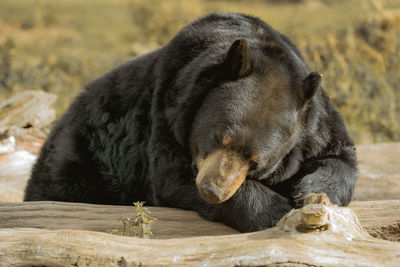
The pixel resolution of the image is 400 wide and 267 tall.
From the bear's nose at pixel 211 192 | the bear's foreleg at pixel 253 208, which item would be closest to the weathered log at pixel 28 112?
the bear's foreleg at pixel 253 208

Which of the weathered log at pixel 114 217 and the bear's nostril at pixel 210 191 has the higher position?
the bear's nostril at pixel 210 191

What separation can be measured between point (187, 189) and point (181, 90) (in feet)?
2.47

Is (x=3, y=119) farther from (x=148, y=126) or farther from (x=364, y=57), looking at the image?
(x=364, y=57)

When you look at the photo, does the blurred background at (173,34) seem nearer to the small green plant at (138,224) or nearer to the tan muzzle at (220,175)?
the small green plant at (138,224)

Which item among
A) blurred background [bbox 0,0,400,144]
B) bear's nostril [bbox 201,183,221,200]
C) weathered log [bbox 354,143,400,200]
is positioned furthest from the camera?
blurred background [bbox 0,0,400,144]

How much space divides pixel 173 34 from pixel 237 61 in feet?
42.7

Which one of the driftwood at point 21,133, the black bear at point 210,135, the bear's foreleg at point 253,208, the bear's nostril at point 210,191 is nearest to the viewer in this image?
Answer: the bear's nostril at point 210,191

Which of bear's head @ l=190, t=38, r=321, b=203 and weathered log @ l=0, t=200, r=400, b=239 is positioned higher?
bear's head @ l=190, t=38, r=321, b=203

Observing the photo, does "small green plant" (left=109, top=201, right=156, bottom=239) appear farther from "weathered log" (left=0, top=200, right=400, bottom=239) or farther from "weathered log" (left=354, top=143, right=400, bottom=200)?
"weathered log" (left=354, top=143, right=400, bottom=200)

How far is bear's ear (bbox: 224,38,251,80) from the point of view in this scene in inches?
131

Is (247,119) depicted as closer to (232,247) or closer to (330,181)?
(232,247)

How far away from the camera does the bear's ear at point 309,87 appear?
3.40 metres

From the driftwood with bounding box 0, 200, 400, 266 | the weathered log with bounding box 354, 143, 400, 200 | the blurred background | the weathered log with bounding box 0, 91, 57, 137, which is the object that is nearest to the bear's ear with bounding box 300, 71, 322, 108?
the driftwood with bounding box 0, 200, 400, 266

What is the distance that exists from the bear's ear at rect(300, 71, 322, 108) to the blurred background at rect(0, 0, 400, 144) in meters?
5.92
